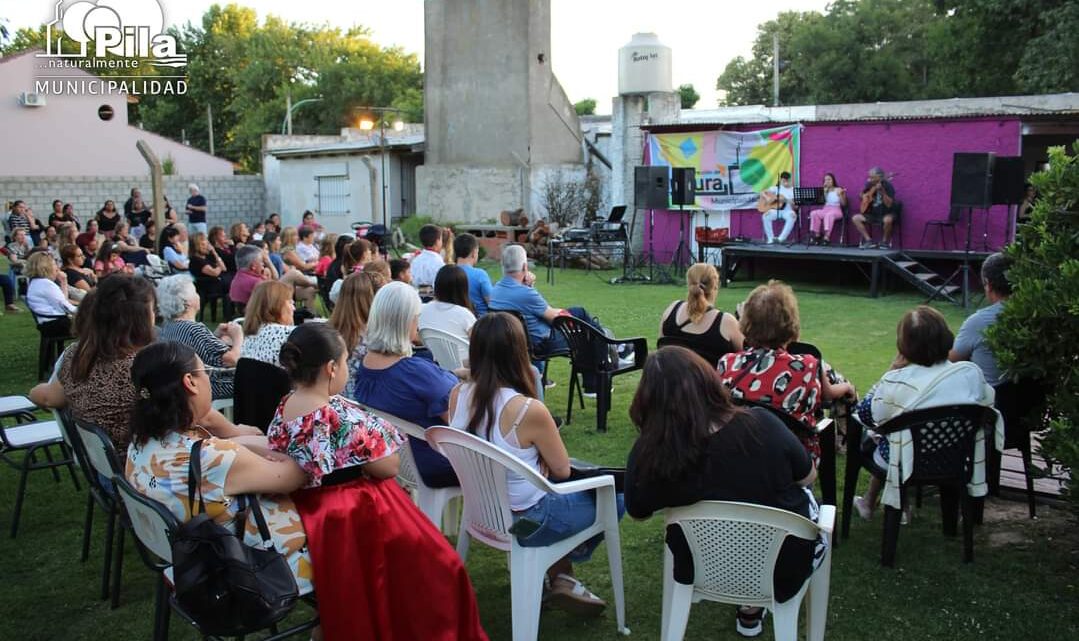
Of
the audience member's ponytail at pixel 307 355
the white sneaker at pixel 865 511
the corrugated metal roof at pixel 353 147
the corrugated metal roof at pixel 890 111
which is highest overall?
the corrugated metal roof at pixel 890 111

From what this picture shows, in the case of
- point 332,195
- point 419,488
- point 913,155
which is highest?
point 913,155

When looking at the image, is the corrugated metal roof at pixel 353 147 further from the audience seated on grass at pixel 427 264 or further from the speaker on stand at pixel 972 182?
the audience seated on grass at pixel 427 264

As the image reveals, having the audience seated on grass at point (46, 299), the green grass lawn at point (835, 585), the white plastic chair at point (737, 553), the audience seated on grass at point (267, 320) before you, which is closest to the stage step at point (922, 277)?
the green grass lawn at point (835, 585)

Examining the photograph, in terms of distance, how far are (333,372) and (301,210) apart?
22908mm

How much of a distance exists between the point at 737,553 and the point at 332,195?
879 inches

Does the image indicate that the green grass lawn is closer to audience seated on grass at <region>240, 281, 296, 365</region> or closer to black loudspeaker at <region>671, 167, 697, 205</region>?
audience seated on grass at <region>240, 281, 296, 365</region>

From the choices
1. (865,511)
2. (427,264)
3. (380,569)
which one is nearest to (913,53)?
(427,264)

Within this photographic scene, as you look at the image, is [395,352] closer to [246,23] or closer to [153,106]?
[153,106]

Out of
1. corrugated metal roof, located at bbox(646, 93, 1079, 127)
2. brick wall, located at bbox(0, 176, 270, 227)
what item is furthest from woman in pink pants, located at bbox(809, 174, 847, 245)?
brick wall, located at bbox(0, 176, 270, 227)

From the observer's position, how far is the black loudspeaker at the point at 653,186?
15.5 metres

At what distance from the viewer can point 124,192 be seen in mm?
21828

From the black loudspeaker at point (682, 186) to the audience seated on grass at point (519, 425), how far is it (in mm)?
12201

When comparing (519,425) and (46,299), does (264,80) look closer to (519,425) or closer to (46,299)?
(46,299)

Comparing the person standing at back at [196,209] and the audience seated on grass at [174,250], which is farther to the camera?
the person standing at back at [196,209]
